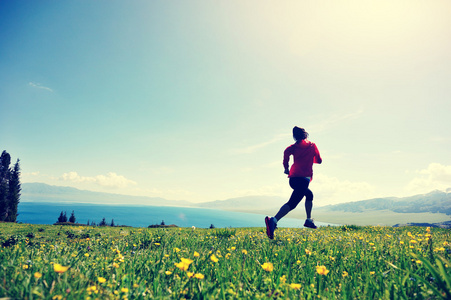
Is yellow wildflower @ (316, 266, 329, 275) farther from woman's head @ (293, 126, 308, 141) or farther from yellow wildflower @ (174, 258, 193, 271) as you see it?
woman's head @ (293, 126, 308, 141)

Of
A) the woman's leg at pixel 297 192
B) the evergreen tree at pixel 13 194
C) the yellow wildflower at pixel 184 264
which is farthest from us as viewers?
the evergreen tree at pixel 13 194

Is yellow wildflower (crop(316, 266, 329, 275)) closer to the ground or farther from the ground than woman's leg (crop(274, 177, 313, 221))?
closer to the ground

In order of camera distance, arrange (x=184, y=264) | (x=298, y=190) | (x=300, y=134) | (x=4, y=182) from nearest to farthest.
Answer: (x=184, y=264)
(x=298, y=190)
(x=300, y=134)
(x=4, y=182)

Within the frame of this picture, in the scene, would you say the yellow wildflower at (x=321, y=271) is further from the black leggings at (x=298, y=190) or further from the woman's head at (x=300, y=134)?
the woman's head at (x=300, y=134)

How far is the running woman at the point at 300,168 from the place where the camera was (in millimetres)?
7699

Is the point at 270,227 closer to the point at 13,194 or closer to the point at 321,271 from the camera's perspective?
the point at 321,271

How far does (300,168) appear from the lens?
311 inches

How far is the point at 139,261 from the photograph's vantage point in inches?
136

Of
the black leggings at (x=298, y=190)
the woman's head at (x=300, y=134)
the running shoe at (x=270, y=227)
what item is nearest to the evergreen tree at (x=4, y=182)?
the running shoe at (x=270, y=227)

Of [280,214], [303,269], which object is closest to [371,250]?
[303,269]

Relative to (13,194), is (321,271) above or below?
above

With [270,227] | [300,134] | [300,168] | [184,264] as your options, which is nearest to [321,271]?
[184,264]

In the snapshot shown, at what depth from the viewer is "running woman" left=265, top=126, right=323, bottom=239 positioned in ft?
25.3

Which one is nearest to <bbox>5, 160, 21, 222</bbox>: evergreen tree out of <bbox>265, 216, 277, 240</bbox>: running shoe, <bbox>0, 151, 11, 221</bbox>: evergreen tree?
<bbox>0, 151, 11, 221</bbox>: evergreen tree
